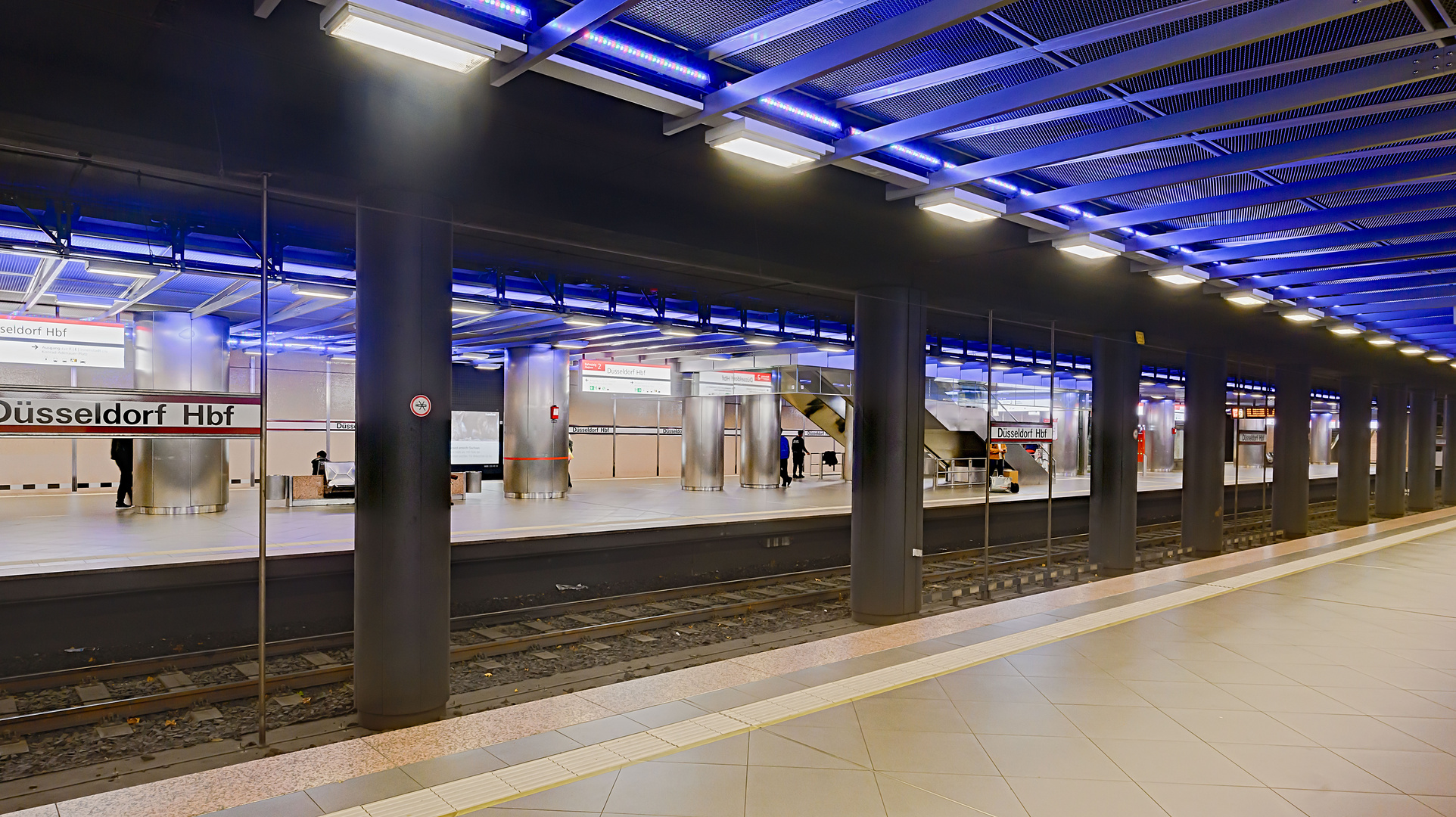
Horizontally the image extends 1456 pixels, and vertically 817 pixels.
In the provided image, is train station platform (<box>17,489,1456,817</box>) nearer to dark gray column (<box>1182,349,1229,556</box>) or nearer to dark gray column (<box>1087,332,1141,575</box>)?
dark gray column (<box>1087,332,1141,575</box>)

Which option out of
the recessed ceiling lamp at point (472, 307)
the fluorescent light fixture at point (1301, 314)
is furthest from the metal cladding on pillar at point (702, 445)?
the fluorescent light fixture at point (1301, 314)

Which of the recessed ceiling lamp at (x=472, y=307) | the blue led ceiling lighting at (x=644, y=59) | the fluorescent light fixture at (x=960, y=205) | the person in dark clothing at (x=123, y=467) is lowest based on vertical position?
the person in dark clothing at (x=123, y=467)

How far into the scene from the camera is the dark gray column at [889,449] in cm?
768

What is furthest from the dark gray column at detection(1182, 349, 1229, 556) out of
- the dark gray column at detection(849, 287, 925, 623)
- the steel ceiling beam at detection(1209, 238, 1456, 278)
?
the dark gray column at detection(849, 287, 925, 623)

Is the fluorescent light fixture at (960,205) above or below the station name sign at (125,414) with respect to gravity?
above

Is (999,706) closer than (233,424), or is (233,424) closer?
(233,424)

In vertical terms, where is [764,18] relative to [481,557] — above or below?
above

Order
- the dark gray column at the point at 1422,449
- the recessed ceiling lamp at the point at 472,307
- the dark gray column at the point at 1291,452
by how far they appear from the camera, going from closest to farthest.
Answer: the recessed ceiling lamp at the point at 472,307 → the dark gray column at the point at 1291,452 → the dark gray column at the point at 1422,449

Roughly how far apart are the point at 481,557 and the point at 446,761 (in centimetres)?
612

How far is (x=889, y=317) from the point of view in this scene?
25.2ft

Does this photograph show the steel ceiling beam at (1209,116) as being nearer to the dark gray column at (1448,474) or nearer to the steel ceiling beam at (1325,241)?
the steel ceiling beam at (1325,241)

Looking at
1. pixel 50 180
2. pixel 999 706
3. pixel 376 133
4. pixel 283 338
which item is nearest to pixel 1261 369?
pixel 999 706

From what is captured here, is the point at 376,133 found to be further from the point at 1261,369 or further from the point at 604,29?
the point at 1261,369

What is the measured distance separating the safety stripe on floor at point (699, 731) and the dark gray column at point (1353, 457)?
1307 centimetres
